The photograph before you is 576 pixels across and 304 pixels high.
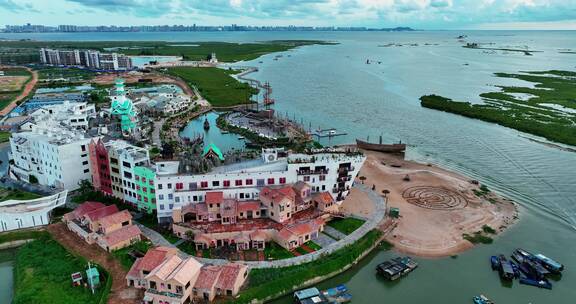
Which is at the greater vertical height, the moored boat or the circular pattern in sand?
the moored boat

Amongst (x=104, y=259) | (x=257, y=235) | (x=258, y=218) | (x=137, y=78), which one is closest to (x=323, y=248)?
(x=257, y=235)

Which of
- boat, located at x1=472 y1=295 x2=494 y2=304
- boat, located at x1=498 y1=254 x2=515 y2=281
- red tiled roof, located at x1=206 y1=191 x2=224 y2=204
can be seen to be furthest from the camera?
red tiled roof, located at x1=206 y1=191 x2=224 y2=204

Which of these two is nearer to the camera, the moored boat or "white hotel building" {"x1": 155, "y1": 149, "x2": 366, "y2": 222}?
"white hotel building" {"x1": 155, "y1": 149, "x2": 366, "y2": 222}

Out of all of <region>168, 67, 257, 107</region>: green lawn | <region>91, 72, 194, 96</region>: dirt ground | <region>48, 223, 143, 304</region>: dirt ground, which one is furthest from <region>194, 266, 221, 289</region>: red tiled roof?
<region>91, 72, 194, 96</region>: dirt ground

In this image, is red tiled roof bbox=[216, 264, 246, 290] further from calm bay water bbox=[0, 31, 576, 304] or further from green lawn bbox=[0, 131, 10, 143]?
green lawn bbox=[0, 131, 10, 143]

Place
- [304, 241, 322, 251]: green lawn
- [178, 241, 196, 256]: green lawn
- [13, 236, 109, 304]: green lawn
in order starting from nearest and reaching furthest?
[13, 236, 109, 304]: green lawn, [178, 241, 196, 256]: green lawn, [304, 241, 322, 251]: green lawn

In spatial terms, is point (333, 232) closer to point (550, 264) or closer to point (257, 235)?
point (257, 235)
